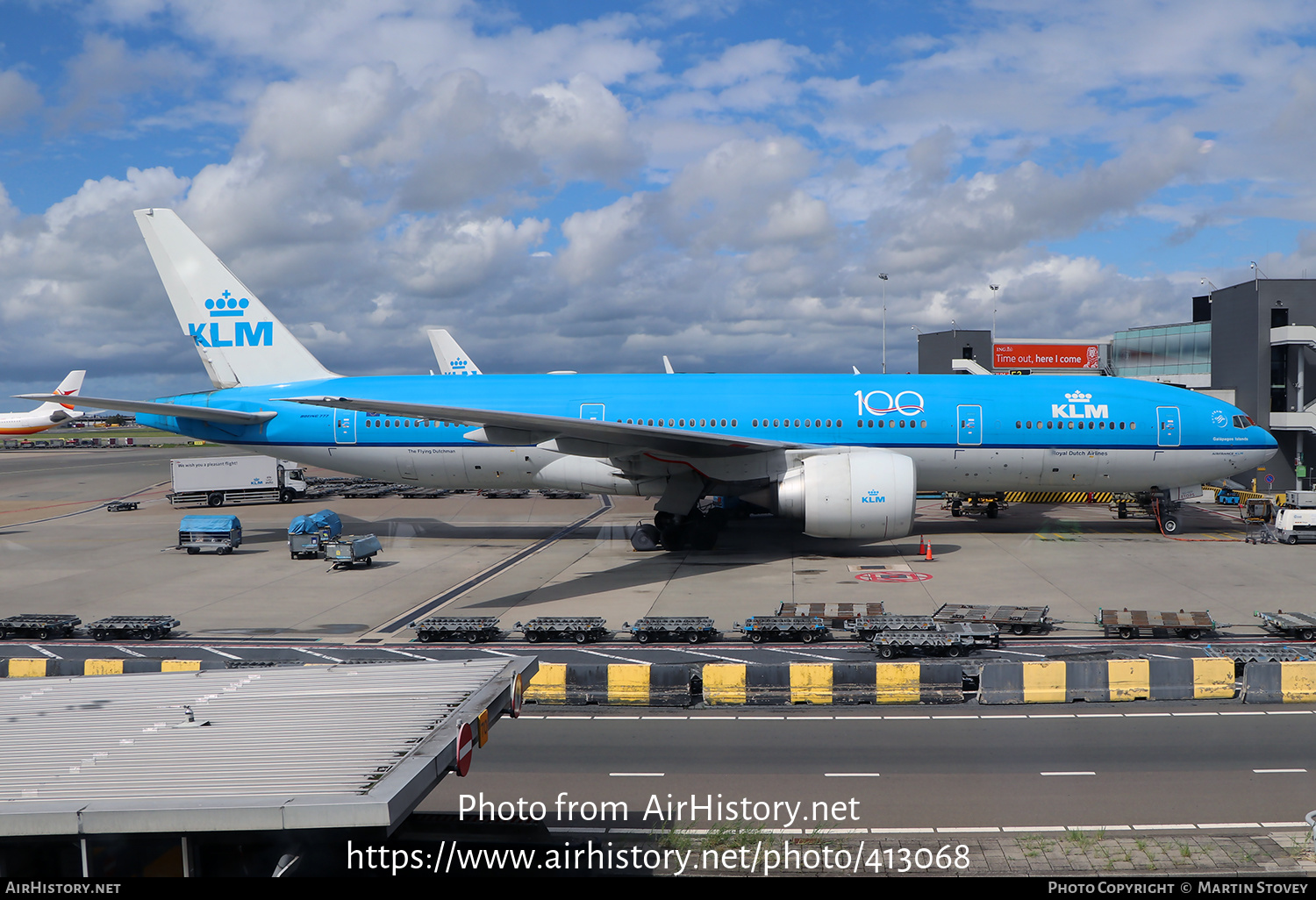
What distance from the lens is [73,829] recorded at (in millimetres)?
4414

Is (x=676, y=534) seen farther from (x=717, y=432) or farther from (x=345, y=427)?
(x=345, y=427)

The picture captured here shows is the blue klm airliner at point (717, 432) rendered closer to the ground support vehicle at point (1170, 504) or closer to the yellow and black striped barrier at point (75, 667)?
the ground support vehicle at point (1170, 504)

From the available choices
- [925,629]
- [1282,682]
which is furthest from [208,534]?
[1282,682]

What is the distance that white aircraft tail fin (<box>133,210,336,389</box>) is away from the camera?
27812mm

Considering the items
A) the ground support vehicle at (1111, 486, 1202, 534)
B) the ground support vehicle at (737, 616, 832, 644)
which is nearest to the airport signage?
the ground support vehicle at (1111, 486, 1202, 534)

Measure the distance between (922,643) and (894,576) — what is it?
7200mm

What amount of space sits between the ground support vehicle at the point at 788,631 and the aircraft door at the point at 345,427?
1688cm

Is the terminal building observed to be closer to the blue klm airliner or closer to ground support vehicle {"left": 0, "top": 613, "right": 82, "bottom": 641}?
the blue klm airliner

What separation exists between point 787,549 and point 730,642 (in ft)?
33.1

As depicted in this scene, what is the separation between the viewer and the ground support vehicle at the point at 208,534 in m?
26.1

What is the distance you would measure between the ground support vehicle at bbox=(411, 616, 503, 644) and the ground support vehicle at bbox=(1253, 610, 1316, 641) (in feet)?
47.3

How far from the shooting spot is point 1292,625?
579 inches

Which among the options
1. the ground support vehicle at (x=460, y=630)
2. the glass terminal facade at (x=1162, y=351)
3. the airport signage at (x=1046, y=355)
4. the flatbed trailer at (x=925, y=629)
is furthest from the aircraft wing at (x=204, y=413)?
the airport signage at (x=1046, y=355)

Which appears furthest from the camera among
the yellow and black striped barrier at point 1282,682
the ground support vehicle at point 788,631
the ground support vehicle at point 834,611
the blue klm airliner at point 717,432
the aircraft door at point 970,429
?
the aircraft door at point 970,429
